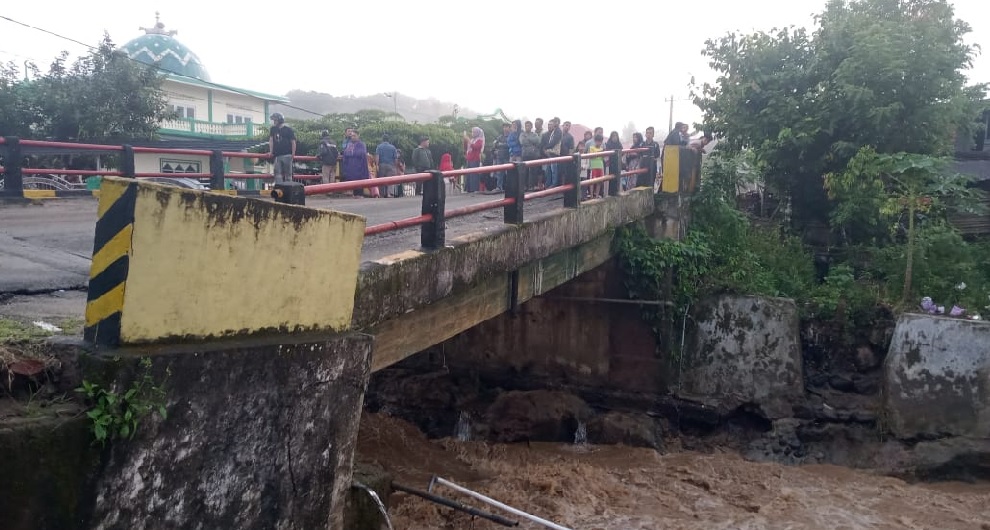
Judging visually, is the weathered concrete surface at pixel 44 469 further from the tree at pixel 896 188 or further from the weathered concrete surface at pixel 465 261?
the tree at pixel 896 188

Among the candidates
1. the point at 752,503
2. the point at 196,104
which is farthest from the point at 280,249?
the point at 196,104

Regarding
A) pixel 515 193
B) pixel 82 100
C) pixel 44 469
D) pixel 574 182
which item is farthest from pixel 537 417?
pixel 82 100

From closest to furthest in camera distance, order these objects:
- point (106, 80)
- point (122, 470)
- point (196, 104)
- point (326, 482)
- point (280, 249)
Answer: point (122, 470) → point (280, 249) → point (326, 482) → point (106, 80) → point (196, 104)

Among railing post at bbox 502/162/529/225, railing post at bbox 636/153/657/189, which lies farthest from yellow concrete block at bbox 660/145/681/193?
railing post at bbox 502/162/529/225

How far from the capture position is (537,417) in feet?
37.4

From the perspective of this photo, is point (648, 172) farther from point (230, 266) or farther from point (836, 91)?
point (230, 266)

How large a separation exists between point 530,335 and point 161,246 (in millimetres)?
9645

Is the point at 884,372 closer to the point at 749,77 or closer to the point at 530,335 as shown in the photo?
the point at 530,335

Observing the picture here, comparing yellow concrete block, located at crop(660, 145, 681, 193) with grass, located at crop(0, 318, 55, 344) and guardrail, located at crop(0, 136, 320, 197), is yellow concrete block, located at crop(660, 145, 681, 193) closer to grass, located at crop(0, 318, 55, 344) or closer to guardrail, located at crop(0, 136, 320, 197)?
guardrail, located at crop(0, 136, 320, 197)

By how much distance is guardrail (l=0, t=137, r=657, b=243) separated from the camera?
5141mm

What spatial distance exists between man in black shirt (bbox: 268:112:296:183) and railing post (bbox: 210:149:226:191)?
82 cm

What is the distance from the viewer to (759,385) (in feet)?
36.2

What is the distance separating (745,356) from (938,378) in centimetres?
248

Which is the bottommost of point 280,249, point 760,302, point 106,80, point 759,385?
point 759,385
